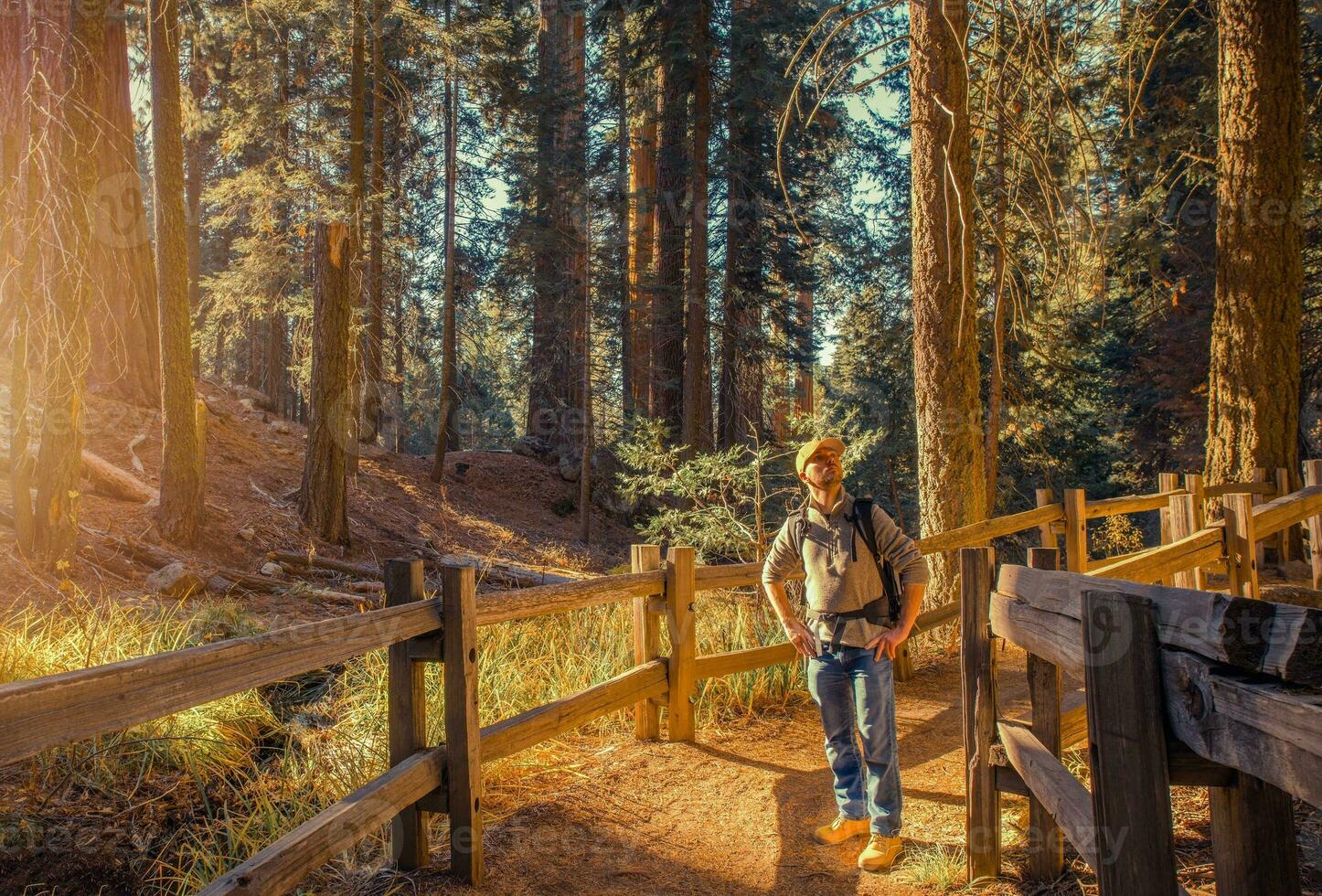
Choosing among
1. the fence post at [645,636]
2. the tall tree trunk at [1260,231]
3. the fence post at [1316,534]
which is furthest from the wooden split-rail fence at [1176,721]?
the tall tree trunk at [1260,231]

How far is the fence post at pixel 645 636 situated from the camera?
614 centimetres

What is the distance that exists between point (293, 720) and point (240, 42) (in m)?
16.2

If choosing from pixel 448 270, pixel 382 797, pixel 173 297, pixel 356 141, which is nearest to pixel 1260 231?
pixel 382 797

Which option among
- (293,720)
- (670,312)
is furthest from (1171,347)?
(293,720)

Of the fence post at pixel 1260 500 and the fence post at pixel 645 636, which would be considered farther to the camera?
the fence post at pixel 1260 500

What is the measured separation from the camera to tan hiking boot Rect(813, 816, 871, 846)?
448cm

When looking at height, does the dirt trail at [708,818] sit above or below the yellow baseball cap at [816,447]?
below

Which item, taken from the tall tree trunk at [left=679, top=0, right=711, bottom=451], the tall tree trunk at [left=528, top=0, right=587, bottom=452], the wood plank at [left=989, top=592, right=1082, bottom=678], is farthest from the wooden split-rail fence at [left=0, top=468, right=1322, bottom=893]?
the tall tree trunk at [left=528, top=0, right=587, bottom=452]

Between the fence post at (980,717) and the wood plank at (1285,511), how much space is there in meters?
4.60

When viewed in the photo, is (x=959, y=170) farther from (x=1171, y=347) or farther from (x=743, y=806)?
(x=1171, y=347)

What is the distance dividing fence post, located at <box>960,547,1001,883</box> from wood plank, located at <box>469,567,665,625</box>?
6.98 ft

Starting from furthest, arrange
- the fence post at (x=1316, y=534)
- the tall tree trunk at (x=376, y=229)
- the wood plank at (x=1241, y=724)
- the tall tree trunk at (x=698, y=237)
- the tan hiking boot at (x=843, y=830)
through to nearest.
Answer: the tall tree trunk at (x=376, y=229), the tall tree trunk at (x=698, y=237), the fence post at (x=1316, y=534), the tan hiking boot at (x=843, y=830), the wood plank at (x=1241, y=724)

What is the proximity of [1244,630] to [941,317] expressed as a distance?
6.49 m

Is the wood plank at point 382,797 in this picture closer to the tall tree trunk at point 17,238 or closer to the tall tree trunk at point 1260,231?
the tall tree trunk at point 17,238
